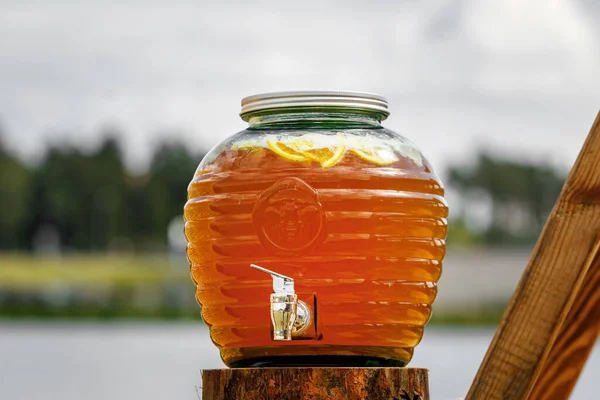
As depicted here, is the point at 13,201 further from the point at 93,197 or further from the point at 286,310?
the point at 286,310

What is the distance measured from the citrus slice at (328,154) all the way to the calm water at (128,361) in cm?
1213

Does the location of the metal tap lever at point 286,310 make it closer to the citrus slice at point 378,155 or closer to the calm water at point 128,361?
the citrus slice at point 378,155

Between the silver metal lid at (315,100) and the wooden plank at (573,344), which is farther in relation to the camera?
the silver metal lid at (315,100)

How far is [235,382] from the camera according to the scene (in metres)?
2.46

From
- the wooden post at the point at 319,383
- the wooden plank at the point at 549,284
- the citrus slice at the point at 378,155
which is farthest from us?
the citrus slice at the point at 378,155

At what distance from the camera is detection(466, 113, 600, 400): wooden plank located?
2.09 m

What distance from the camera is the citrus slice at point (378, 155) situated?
2.52 metres

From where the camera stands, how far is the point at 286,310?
2344 mm

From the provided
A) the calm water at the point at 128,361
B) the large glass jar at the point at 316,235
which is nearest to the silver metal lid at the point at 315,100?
the large glass jar at the point at 316,235

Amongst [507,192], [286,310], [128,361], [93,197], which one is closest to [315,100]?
[286,310]

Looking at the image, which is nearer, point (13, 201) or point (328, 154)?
point (328, 154)

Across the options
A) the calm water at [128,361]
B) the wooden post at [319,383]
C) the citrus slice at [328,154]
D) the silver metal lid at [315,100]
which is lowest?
the wooden post at [319,383]

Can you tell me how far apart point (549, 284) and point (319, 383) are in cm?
57

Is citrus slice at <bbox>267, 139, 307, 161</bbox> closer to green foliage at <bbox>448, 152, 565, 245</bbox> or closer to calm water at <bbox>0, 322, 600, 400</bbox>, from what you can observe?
calm water at <bbox>0, 322, 600, 400</bbox>
